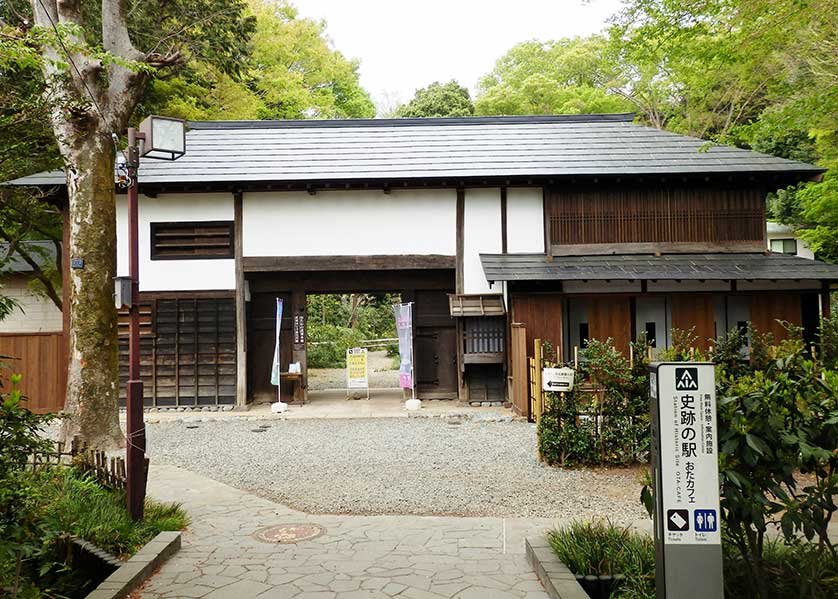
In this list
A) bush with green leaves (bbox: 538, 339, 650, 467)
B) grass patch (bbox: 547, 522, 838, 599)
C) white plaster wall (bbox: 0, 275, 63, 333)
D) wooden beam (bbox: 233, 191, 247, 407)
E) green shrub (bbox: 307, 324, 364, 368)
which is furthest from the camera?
green shrub (bbox: 307, 324, 364, 368)

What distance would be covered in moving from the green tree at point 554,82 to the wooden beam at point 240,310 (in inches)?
661

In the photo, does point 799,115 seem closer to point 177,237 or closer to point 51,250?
point 177,237

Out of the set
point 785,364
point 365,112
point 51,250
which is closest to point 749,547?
point 785,364

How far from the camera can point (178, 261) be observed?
13320 mm

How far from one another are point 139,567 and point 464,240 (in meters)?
10.0

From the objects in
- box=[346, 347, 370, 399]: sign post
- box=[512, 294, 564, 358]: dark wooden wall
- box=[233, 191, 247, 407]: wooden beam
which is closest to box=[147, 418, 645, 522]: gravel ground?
box=[233, 191, 247, 407]: wooden beam

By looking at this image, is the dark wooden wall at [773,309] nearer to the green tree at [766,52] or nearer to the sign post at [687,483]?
the green tree at [766,52]

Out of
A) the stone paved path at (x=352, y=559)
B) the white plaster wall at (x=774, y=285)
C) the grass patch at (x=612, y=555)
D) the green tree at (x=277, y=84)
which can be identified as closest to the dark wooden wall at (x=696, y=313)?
the white plaster wall at (x=774, y=285)

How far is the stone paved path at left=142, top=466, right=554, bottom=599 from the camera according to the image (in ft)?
14.0

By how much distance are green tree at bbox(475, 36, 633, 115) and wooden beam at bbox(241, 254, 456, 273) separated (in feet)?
49.0

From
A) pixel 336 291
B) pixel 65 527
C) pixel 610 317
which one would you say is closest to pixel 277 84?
pixel 336 291

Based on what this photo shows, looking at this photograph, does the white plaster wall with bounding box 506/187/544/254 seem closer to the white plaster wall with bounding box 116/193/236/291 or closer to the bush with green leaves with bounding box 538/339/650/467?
the bush with green leaves with bounding box 538/339/650/467

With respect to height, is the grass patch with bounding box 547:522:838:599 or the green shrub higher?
the green shrub

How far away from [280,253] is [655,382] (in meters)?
11.0
